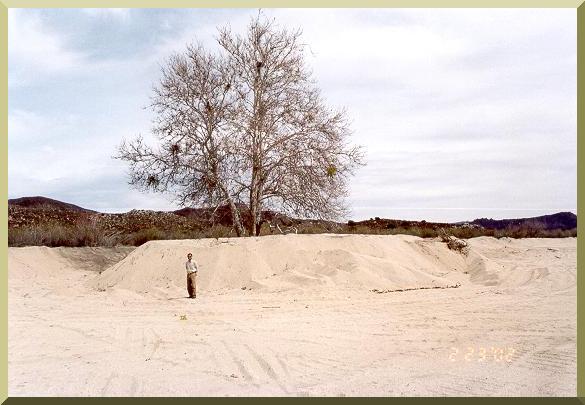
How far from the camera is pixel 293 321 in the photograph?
11391mm

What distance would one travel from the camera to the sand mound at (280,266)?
16.3 metres

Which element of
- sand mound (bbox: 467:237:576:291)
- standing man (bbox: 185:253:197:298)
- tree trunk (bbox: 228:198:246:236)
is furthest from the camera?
tree trunk (bbox: 228:198:246:236)

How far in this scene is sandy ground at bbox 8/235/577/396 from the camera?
731cm

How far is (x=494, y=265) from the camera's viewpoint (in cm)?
1966

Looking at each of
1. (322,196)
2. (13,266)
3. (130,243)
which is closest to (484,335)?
(322,196)

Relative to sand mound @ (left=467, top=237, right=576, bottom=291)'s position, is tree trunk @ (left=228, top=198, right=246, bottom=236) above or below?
above

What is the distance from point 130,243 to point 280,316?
574 inches

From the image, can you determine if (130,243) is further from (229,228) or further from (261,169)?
(261,169)

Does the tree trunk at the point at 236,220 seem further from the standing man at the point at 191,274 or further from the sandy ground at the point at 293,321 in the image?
the standing man at the point at 191,274

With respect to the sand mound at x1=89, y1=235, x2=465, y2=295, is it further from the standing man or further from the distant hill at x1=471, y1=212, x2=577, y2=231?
the distant hill at x1=471, y1=212, x2=577, y2=231
